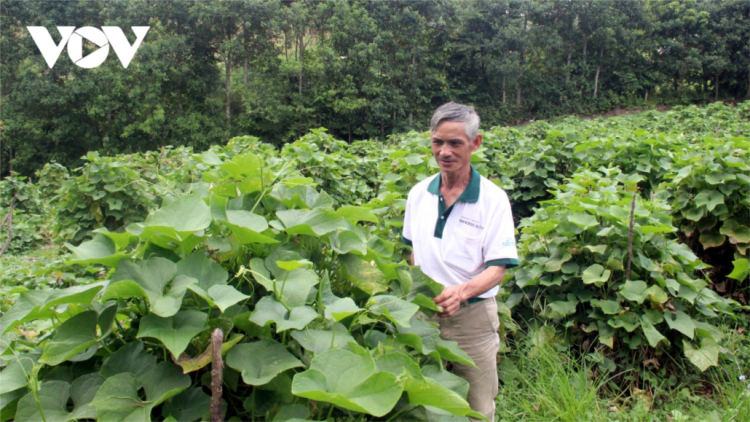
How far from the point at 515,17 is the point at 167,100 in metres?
22.4

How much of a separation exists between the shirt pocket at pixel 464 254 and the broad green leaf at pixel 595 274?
122 centimetres

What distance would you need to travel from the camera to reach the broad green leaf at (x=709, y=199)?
3.82 metres

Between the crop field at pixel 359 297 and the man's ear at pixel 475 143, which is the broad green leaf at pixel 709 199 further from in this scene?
the man's ear at pixel 475 143

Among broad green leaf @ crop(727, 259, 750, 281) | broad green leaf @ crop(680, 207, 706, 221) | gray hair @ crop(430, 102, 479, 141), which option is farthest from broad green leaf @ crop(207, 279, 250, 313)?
broad green leaf @ crop(680, 207, 706, 221)

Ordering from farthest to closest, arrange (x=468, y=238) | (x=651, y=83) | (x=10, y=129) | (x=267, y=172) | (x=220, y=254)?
1. (x=651, y=83)
2. (x=10, y=129)
3. (x=468, y=238)
4. (x=267, y=172)
5. (x=220, y=254)

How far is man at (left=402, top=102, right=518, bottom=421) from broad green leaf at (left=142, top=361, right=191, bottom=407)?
3.94 ft

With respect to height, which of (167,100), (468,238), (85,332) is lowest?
(167,100)

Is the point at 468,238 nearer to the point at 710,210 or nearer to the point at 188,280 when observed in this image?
the point at 188,280

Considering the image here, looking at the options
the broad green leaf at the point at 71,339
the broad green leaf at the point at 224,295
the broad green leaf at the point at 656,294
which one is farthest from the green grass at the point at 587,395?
the broad green leaf at the point at 71,339

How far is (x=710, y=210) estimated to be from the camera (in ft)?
12.5

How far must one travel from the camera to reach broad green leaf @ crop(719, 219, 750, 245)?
3.79 meters

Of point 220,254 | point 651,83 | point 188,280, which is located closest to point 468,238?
point 220,254

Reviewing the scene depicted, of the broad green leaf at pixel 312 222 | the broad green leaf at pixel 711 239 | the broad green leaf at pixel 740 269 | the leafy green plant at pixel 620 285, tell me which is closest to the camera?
the broad green leaf at pixel 312 222

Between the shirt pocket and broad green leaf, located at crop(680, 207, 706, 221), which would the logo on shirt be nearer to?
the shirt pocket
